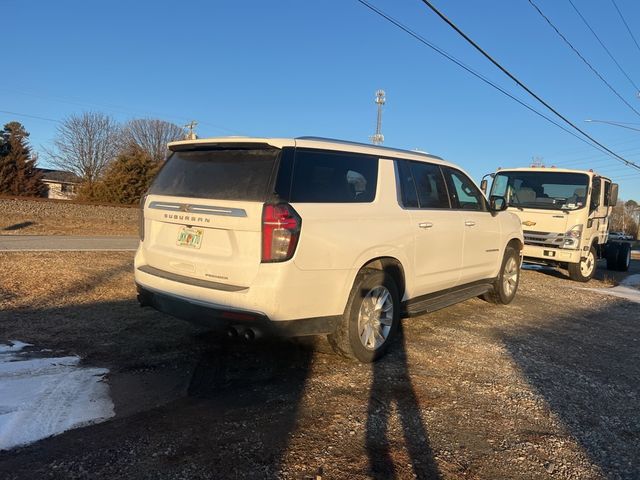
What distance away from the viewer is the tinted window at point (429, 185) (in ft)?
17.9

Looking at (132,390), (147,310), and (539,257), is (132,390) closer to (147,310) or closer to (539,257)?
(147,310)

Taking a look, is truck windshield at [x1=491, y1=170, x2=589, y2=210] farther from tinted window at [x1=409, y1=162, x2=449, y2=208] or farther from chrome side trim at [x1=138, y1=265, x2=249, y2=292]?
chrome side trim at [x1=138, y1=265, x2=249, y2=292]

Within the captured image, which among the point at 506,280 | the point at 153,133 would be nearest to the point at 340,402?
the point at 506,280

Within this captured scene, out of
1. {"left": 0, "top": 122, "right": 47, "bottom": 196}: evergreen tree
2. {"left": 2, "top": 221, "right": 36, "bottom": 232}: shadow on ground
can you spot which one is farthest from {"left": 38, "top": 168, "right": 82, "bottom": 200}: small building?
{"left": 2, "top": 221, "right": 36, "bottom": 232}: shadow on ground

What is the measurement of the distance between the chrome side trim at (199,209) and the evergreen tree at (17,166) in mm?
40784

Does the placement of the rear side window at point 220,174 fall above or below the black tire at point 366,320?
above

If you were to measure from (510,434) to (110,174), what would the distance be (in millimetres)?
31809

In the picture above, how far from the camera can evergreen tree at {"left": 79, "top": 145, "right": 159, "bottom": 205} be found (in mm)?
Result: 30938

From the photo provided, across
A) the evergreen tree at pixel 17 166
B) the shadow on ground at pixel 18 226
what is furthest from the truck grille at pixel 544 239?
the evergreen tree at pixel 17 166

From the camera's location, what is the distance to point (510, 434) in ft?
11.5

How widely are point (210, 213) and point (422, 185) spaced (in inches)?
97.9

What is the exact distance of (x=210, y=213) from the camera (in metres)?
4.07

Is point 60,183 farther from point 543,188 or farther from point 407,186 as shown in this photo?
point 407,186

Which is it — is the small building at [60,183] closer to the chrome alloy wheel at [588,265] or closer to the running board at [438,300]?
the chrome alloy wheel at [588,265]
